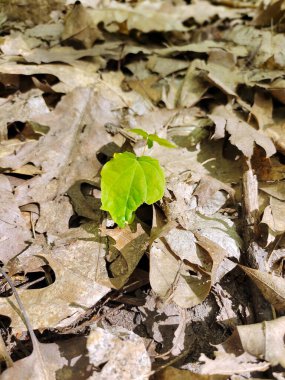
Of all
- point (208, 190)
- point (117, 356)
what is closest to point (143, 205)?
point (208, 190)

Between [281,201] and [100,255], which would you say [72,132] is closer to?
[100,255]

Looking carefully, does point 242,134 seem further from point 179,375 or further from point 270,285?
point 179,375

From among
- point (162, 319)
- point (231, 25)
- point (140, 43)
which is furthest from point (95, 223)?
point (231, 25)

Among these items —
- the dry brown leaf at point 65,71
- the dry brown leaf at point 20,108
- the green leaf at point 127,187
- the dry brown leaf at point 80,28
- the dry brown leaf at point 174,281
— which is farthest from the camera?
the dry brown leaf at point 80,28

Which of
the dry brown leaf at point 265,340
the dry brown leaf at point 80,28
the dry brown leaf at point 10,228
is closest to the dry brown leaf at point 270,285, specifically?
the dry brown leaf at point 265,340

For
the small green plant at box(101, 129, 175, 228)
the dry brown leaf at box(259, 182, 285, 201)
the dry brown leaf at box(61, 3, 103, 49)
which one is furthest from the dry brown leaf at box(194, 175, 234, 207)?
the dry brown leaf at box(61, 3, 103, 49)

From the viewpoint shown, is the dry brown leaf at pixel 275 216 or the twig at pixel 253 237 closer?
the twig at pixel 253 237

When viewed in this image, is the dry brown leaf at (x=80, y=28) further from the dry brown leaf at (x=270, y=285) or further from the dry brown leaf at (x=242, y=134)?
the dry brown leaf at (x=270, y=285)
